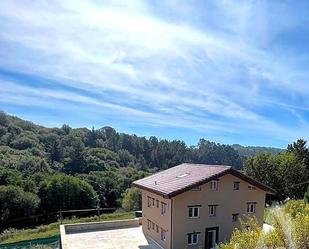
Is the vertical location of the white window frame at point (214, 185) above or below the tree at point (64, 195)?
above

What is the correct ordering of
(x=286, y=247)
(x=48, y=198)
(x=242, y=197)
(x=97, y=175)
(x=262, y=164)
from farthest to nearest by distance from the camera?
(x=97, y=175) → (x=48, y=198) → (x=262, y=164) → (x=242, y=197) → (x=286, y=247)

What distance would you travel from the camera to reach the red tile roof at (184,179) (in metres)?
17.4

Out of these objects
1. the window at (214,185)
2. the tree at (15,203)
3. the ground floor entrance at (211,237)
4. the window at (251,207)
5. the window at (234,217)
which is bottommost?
the tree at (15,203)

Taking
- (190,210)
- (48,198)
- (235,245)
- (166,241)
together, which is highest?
(235,245)

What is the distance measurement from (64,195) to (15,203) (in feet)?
26.7

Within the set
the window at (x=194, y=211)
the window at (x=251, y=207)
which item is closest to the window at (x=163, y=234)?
the window at (x=194, y=211)

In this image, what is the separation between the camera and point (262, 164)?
133 ft

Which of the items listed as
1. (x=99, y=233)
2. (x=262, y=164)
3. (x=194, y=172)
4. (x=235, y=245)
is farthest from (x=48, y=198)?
(x=235, y=245)

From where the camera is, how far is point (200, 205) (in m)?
18.3

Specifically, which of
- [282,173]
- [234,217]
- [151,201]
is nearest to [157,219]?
[151,201]

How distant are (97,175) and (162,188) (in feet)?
180

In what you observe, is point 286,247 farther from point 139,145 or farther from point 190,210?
point 139,145

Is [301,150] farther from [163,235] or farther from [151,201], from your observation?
[163,235]

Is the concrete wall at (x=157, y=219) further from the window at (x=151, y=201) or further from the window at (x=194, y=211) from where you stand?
the window at (x=194, y=211)
